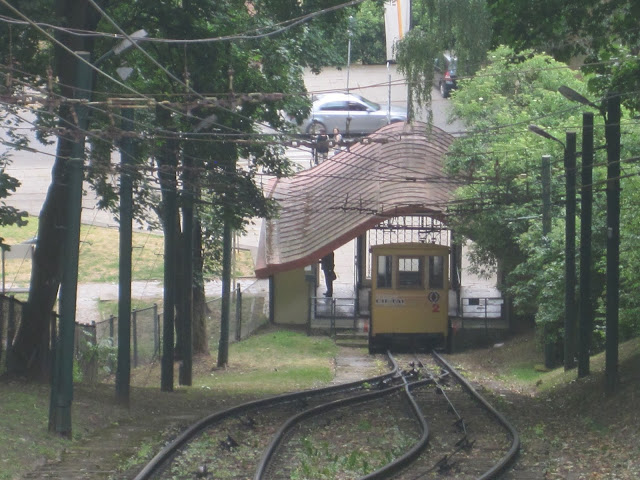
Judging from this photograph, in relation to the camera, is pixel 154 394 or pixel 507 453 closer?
pixel 507 453

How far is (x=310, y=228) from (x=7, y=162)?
19.3 m

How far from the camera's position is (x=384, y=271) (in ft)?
95.6

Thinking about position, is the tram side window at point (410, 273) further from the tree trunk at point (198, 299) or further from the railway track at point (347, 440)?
the railway track at point (347, 440)

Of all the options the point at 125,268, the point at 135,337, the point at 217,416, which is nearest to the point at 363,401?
the point at 217,416

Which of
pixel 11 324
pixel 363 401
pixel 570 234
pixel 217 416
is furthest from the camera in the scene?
pixel 570 234

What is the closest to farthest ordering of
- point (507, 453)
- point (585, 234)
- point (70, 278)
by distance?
point (507, 453) < point (70, 278) < point (585, 234)

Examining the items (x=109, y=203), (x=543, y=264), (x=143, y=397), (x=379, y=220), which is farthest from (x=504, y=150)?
(x=143, y=397)

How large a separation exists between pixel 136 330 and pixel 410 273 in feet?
28.4

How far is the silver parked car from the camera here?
1628 inches

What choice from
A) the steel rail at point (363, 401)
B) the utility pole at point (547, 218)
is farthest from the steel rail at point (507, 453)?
the utility pole at point (547, 218)

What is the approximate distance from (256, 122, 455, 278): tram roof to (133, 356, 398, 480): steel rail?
10.3 m

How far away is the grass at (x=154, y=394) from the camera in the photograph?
11891 mm

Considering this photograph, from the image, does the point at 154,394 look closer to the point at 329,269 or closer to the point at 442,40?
the point at 442,40

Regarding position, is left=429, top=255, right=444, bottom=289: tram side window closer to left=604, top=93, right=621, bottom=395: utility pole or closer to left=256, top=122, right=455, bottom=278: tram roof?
left=256, top=122, right=455, bottom=278: tram roof
